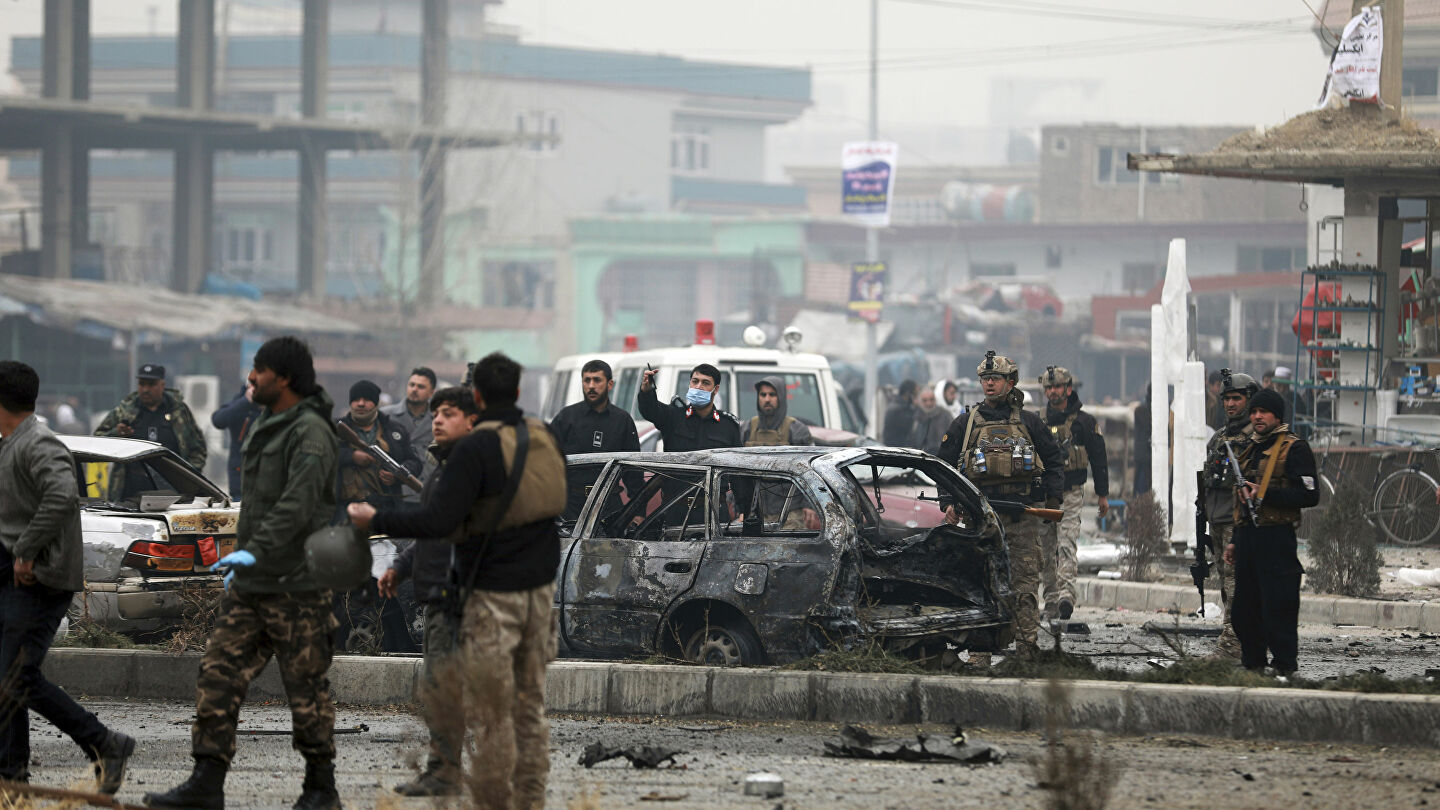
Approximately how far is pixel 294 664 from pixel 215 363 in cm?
3067

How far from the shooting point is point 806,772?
677 centimetres

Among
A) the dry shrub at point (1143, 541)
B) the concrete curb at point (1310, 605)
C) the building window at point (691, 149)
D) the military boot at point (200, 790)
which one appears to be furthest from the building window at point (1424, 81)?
the military boot at point (200, 790)

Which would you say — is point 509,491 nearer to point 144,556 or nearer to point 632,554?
point 632,554

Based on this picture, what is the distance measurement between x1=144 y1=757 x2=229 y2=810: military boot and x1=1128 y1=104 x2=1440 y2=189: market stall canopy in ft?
40.4

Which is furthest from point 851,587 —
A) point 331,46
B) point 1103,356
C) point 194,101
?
point 331,46

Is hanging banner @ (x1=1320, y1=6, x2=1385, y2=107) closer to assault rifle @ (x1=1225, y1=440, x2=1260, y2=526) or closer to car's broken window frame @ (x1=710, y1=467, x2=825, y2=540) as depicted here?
assault rifle @ (x1=1225, y1=440, x2=1260, y2=526)

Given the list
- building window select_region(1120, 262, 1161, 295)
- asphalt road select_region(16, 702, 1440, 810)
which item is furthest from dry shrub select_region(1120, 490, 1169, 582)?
building window select_region(1120, 262, 1161, 295)

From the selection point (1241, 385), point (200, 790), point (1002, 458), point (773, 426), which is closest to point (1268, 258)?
point (773, 426)

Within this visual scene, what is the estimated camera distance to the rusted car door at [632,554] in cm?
880

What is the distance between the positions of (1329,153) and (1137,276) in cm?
3861

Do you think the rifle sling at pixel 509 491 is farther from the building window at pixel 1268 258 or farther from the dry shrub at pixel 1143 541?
the building window at pixel 1268 258

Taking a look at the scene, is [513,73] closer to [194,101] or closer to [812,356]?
[194,101]

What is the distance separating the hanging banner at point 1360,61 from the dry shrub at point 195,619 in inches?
498

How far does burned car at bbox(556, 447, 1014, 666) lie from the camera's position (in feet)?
27.5
